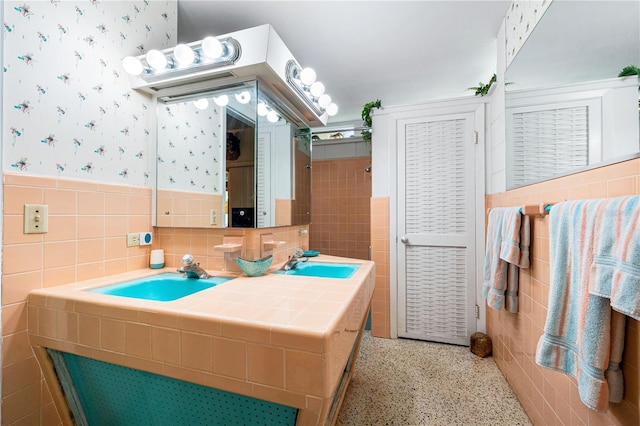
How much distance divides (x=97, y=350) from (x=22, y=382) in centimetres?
45

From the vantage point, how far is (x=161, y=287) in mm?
1271

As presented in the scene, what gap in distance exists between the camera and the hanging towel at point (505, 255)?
1322 mm

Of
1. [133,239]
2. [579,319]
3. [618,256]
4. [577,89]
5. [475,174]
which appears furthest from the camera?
[475,174]

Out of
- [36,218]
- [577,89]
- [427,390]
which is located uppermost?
[577,89]

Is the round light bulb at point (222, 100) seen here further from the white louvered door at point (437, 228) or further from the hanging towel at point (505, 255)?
the hanging towel at point (505, 255)

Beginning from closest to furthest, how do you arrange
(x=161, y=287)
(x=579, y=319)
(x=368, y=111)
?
1. (x=579, y=319)
2. (x=161, y=287)
3. (x=368, y=111)

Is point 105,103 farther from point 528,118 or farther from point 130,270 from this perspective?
point 528,118

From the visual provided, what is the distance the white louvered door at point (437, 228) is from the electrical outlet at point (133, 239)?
189cm

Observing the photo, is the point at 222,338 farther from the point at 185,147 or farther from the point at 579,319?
the point at 185,147

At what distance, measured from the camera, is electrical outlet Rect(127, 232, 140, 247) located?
139cm

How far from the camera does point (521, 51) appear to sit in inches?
57.5

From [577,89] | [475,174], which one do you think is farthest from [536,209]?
[475,174]

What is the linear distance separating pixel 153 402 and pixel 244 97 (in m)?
1.39

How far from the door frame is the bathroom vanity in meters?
1.35
